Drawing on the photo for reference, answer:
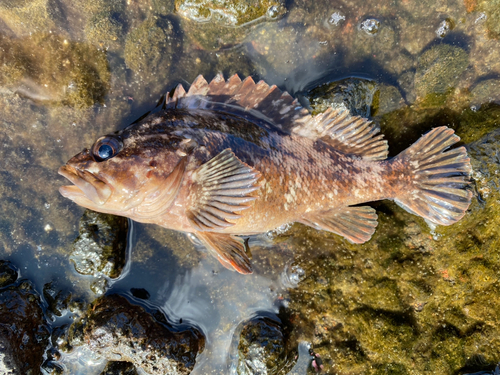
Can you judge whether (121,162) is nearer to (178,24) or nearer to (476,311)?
(178,24)

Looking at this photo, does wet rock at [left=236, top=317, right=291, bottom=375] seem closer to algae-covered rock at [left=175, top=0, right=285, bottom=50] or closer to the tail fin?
the tail fin

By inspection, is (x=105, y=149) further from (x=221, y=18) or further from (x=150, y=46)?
(x=221, y=18)

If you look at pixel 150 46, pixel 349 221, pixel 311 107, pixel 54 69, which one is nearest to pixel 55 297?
pixel 54 69

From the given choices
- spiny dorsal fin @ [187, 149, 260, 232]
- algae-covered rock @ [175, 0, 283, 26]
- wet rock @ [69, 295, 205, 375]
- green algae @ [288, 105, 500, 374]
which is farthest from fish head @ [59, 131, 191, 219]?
green algae @ [288, 105, 500, 374]

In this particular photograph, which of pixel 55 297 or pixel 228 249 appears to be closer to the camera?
pixel 228 249

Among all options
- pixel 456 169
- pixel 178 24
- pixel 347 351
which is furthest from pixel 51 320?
pixel 456 169

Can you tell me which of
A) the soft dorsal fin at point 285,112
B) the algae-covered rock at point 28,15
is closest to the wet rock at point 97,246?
the soft dorsal fin at point 285,112

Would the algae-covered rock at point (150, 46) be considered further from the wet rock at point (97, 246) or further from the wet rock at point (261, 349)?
the wet rock at point (261, 349)
